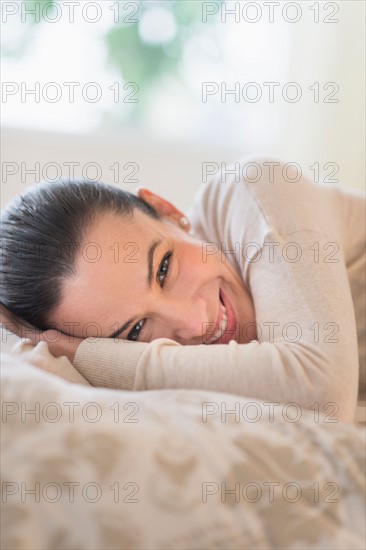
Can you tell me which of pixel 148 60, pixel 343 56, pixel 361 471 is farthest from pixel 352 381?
pixel 148 60

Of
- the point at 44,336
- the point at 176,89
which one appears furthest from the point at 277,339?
the point at 176,89

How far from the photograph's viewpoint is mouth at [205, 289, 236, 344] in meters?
0.98

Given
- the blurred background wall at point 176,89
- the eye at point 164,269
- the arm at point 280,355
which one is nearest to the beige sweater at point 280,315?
the arm at point 280,355

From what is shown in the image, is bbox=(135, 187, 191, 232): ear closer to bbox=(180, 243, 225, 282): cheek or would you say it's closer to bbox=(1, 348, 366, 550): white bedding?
bbox=(180, 243, 225, 282): cheek

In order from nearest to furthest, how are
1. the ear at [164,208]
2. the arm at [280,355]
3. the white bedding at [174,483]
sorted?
the white bedding at [174,483] < the arm at [280,355] < the ear at [164,208]

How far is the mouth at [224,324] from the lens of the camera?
98 centimetres

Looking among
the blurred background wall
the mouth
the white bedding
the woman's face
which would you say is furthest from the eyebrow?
the blurred background wall

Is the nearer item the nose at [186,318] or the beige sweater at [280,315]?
the beige sweater at [280,315]

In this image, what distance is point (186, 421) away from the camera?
0.60m

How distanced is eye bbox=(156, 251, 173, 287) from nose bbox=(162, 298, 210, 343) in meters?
0.05

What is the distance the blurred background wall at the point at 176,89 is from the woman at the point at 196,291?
1097 mm

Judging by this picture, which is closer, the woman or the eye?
the woman

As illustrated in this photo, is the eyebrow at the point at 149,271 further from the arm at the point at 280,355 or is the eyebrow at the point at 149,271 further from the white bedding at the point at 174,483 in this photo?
the white bedding at the point at 174,483

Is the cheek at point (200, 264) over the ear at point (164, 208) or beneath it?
beneath
